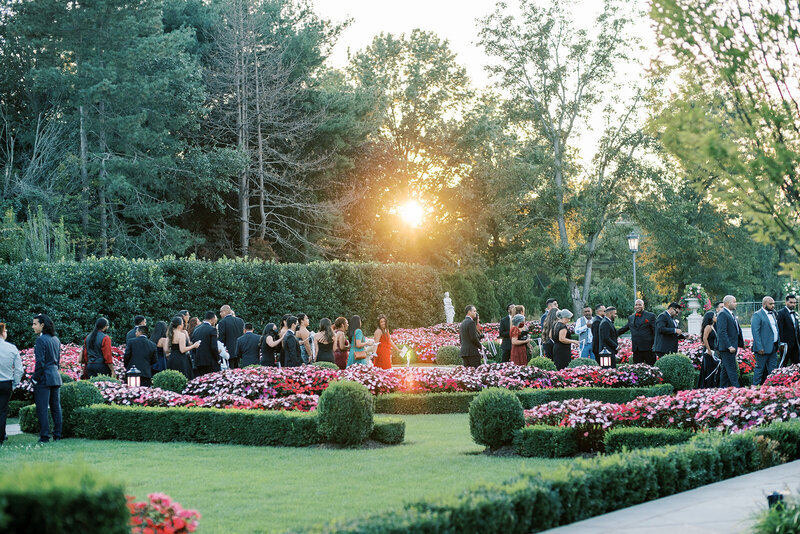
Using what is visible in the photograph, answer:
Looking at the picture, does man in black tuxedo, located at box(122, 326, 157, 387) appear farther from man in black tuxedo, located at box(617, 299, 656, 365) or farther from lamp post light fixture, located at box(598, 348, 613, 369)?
man in black tuxedo, located at box(617, 299, 656, 365)

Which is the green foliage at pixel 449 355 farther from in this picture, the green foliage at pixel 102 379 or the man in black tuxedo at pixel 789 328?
the green foliage at pixel 102 379

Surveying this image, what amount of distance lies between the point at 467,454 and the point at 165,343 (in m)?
7.59

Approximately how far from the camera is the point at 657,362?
647 inches

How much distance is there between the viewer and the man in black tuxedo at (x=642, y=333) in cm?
1673

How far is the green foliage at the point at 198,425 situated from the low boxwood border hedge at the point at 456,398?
12.4ft

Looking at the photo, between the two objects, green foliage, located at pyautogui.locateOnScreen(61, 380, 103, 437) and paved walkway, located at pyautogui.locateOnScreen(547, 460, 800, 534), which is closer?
paved walkway, located at pyautogui.locateOnScreen(547, 460, 800, 534)

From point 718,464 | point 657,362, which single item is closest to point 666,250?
point 657,362

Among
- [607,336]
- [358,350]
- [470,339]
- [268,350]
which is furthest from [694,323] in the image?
[268,350]

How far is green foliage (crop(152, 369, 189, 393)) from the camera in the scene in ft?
46.6

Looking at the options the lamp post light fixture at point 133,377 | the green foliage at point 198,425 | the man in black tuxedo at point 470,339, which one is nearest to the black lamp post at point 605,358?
the man in black tuxedo at point 470,339

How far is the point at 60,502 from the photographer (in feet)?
11.6

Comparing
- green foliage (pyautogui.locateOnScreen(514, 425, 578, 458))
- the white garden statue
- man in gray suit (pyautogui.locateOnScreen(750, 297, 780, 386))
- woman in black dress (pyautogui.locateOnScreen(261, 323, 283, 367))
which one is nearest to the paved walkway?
green foliage (pyautogui.locateOnScreen(514, 425, 578, 458))

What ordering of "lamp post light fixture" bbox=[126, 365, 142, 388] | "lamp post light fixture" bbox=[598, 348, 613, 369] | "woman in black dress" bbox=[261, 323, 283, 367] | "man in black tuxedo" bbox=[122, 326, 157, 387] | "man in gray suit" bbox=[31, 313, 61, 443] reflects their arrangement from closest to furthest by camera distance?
1. "man in gray suit" bbox=[31, 313, 61, 443]
2. "lamp post light fixture" bbox=[126, 365, 142, 388]
3. "man in black tuxedo" bbox=[122, 326, 157, 387]
4. "woman in black dress" bbox=[261, 323, 283, 367]
5. "lamp post light fixture" bbox=[598, 348, 613, 369]

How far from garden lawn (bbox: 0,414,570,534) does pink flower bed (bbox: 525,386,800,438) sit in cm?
104
